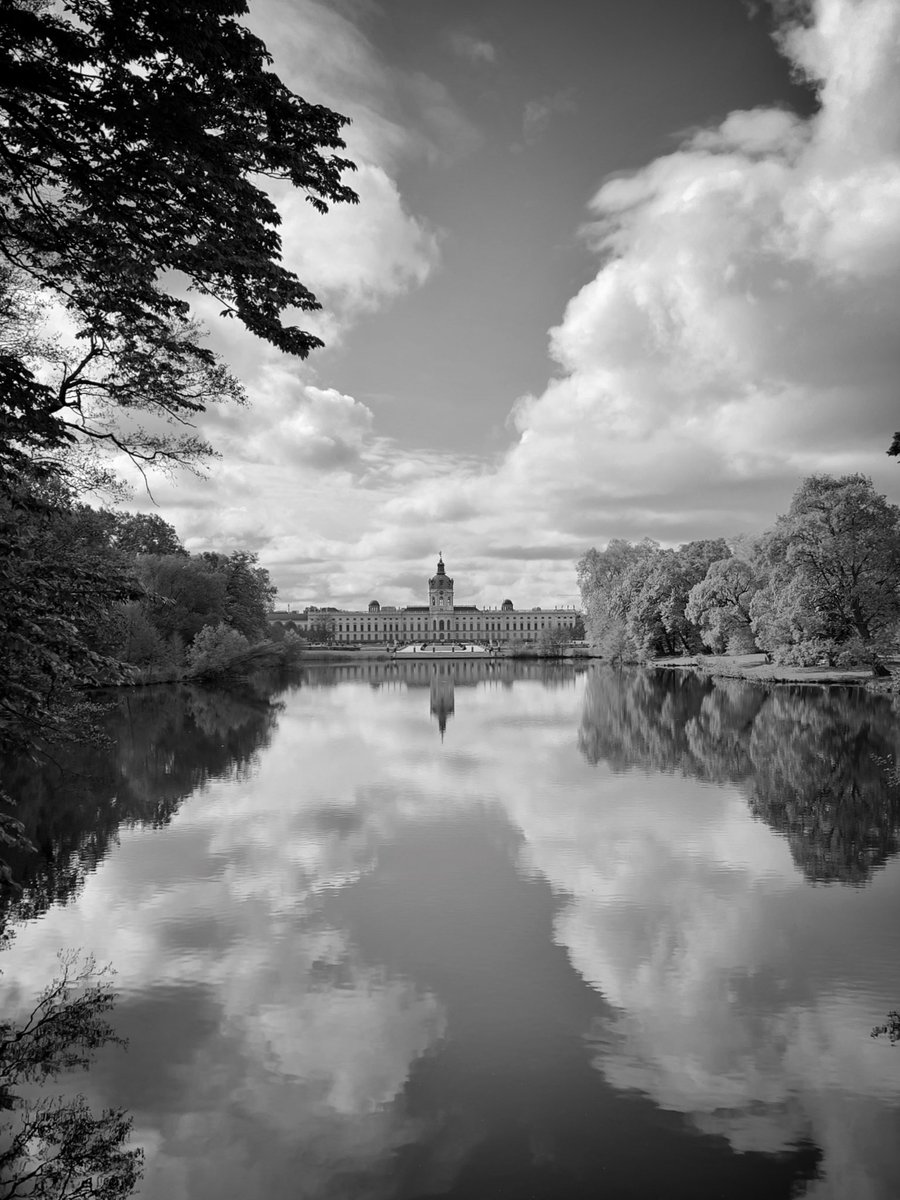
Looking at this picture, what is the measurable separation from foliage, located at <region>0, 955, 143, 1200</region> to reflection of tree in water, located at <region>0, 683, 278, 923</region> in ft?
7.88

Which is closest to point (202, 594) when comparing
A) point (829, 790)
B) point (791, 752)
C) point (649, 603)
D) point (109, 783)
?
point (649, 603)

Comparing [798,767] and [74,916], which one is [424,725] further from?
[74,916]

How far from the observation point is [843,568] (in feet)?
143

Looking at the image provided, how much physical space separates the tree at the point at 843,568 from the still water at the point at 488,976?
87.4ft

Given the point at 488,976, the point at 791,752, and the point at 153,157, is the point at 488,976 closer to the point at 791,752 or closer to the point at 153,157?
the point at 153,157

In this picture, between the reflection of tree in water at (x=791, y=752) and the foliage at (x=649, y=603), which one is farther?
the foliage at (x=649, y=603)

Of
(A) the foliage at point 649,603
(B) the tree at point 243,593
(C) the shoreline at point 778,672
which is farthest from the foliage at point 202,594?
(C) the shoreline at point 778,672

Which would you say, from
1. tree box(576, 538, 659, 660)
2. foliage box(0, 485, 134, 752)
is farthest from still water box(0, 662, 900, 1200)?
tree box(576, 538, 659, 660)

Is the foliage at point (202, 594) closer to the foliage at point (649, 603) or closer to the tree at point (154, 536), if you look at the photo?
the tree at point (154, 536)

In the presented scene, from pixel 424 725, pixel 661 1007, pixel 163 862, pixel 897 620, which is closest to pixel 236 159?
pixel 661 1007

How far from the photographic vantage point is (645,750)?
76.6 ft

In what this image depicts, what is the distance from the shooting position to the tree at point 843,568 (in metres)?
42.5

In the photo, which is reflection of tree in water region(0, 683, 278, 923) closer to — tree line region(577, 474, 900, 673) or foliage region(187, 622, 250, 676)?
foliage region(187, 622, 250, 676)

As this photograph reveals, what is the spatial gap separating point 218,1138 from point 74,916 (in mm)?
5183
